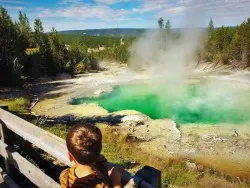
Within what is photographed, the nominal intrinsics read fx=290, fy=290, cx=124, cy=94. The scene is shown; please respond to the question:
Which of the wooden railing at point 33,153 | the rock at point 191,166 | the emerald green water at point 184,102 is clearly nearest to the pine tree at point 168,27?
the emerald green water at point 184,102

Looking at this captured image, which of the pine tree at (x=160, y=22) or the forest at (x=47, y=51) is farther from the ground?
the pine tree at (x=160, y=22)

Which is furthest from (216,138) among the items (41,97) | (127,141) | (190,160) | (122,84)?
(122,84)

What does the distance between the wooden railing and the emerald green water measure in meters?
17.7

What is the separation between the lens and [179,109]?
966 inches

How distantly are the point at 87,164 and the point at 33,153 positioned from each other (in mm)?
2732

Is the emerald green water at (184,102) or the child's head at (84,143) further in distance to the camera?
the emerald green water at (184,102)

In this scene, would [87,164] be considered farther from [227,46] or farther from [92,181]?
[227,46]

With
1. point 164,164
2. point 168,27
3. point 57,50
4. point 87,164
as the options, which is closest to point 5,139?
point 87,164

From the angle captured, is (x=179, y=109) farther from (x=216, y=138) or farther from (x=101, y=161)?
(x=101, y=161)

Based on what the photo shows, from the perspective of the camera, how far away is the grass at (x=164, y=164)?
11065mm

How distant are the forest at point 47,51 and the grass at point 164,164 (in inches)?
866

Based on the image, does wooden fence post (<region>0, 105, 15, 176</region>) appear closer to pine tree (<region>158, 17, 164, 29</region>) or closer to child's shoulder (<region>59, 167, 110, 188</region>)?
child's shoulder (<region>59, 167, 110, 188</region>)

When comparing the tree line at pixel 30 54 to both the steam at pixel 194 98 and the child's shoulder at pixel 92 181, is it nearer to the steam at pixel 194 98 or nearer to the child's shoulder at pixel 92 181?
the steam at pixel 194 98

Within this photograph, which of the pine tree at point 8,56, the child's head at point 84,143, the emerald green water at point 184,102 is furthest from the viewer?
the pine tree at point 8,56
